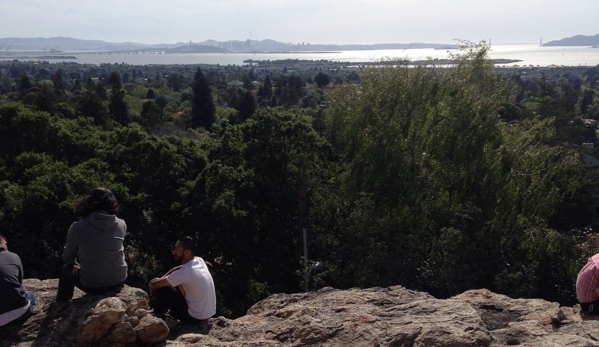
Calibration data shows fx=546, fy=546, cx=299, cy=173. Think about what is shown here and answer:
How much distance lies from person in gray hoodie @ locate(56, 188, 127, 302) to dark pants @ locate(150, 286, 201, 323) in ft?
1.53

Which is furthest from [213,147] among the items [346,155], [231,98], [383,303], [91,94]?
[231,98]

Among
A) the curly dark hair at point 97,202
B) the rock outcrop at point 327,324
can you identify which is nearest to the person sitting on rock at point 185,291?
the rock outcrop at point 327,324

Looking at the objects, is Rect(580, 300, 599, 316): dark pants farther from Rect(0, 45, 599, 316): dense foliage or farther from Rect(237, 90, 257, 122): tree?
Rect(237, 90, 257, 122): tree

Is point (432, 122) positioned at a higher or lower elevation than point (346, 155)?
higher

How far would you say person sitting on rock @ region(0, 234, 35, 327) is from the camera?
4.99 meters

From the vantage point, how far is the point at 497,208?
47.8ft

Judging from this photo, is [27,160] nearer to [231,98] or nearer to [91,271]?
[91,271]

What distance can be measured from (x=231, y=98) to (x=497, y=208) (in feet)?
220

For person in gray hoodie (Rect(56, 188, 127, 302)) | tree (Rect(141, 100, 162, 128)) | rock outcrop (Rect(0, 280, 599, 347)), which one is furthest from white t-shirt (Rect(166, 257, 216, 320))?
tree (Rect(141, 100, 162, 128))

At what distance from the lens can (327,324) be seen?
18.4 feet

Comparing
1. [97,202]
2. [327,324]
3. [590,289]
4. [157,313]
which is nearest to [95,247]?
[97,202]

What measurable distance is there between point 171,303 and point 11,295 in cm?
148

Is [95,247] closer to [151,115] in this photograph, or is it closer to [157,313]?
[157,313]

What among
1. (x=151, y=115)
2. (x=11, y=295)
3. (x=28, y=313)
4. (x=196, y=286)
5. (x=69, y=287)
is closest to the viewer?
(x=11, y=295)
